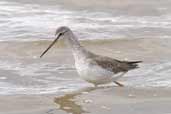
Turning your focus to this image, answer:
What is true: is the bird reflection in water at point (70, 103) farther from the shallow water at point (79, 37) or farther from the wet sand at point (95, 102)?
the shallow water at point (79, 37)

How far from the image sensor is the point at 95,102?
27.6 ft

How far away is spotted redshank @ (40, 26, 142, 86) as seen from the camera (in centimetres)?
882

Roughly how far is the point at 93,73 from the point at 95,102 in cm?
55

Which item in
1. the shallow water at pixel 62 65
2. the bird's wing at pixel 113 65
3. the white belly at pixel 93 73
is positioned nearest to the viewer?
the white belly at pixel 93 73

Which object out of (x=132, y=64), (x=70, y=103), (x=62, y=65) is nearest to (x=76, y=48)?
(x=132, y=64)

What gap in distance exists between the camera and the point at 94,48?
11789mm

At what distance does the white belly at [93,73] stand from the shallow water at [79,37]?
1.32 feet

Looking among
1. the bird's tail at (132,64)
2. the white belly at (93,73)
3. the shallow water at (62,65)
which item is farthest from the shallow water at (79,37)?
the white belly at (93,73)

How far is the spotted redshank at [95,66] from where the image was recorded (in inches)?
347

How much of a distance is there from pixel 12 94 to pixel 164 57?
10.2 ft

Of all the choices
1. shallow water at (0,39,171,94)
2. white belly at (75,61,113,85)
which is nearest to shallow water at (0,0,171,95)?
shallow water at (0,39,171,94)

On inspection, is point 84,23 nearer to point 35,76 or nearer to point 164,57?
point 164,57

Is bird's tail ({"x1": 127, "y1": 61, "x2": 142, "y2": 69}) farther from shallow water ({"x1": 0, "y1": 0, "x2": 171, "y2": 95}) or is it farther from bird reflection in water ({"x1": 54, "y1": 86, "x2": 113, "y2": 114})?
bird reflection in water ({"x1": 54, "y1": 86, "x2": 113, "y2": 114})

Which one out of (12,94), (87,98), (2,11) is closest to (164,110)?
(87,98)
